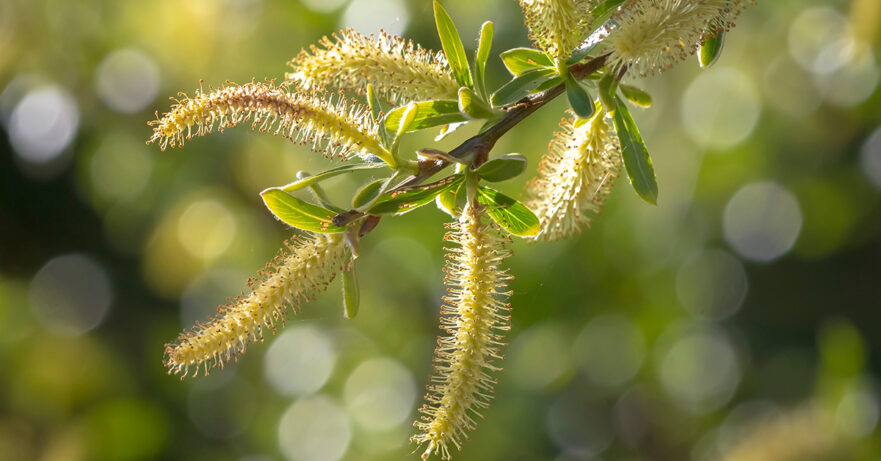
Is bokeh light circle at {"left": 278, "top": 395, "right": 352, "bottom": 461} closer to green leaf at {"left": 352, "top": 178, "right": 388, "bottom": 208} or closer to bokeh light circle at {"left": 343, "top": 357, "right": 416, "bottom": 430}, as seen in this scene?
bokeh light circle at {"left": 343, "top": 357, "right": 416, "bottom": 430}

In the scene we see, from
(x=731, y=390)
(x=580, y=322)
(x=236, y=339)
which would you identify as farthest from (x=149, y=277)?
(x=236, y=339)

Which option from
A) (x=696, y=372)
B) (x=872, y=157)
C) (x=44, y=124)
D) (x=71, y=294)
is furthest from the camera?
(x=71, y=294)

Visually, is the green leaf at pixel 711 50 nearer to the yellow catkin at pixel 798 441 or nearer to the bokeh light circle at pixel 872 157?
the yellow catkin at pixel 798 441

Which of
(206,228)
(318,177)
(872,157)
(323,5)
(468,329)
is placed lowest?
(468,329)

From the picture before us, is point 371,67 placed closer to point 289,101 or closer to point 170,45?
point 289,101

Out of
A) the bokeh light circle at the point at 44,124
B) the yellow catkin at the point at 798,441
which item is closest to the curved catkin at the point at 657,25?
the yellow catkin at the point at 798,441

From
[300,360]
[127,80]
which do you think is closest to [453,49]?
[300,360]

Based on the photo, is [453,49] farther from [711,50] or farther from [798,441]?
[798,441]
